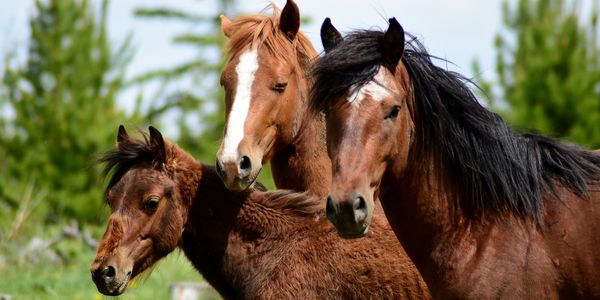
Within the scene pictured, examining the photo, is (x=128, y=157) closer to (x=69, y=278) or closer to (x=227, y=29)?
(x=227, y=29)

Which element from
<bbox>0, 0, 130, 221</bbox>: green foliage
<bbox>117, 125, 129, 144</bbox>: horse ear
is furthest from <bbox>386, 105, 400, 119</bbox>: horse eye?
<bbox>0, 0, 130, 221</bbox>: green foliage

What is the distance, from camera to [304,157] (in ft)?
19.4

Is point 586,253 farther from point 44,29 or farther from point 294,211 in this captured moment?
point 44,29

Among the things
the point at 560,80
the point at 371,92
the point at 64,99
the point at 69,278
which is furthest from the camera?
the point at 64,99

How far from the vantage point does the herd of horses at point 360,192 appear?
424 centimetres

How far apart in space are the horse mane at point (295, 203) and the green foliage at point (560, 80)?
10589mm

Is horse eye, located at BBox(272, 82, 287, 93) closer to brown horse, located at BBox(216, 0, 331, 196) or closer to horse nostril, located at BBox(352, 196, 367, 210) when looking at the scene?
brown horse, located at BBox(216, 0, 331, 196)

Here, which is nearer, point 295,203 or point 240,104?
point 240,104

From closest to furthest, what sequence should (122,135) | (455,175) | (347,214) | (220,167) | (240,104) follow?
(347,214) → (455,175) → (220,167) → (240,104) → (122,135)

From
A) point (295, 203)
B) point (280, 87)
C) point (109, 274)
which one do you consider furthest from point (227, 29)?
point (109, 274)

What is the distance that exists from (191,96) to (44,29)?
434cm

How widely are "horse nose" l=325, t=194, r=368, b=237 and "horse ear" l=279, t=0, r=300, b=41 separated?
2183mm

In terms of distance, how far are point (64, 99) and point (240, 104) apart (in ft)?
53.4

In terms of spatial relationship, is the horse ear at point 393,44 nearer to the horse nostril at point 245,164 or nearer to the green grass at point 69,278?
the horse nostril at point 245,164
